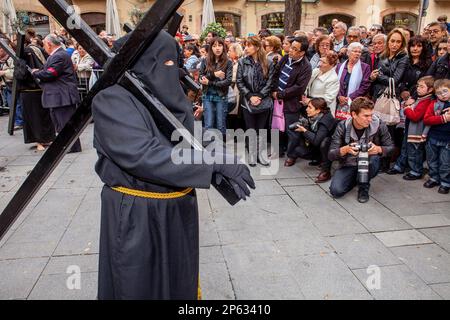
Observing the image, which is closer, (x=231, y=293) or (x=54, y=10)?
(x=54, y=10)

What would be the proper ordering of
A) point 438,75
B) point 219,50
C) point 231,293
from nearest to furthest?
point 231,293, point 438,75, point 219,50

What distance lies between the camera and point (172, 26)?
8.41 ft

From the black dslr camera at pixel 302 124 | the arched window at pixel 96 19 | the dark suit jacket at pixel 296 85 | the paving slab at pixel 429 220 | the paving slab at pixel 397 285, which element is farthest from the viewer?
the arched window at pixel 96 19

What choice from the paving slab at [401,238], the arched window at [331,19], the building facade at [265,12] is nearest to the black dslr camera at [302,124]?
the paving slab at [401,238]

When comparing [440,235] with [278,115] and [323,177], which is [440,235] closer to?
[323,177]

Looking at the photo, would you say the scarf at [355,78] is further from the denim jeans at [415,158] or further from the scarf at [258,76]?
the scarf at [258,76]

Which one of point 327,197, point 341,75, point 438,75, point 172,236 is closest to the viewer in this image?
point 172,236

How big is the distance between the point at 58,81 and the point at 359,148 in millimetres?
4789

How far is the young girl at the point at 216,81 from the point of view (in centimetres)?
630

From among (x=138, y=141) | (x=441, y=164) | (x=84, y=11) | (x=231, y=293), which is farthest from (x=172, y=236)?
(x=84, y=11)

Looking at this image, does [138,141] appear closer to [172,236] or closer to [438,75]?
[172,236]

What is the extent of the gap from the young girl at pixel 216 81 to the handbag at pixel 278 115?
0.92m

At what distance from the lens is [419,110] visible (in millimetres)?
4918

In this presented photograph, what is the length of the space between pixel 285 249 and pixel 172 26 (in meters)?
2.16
